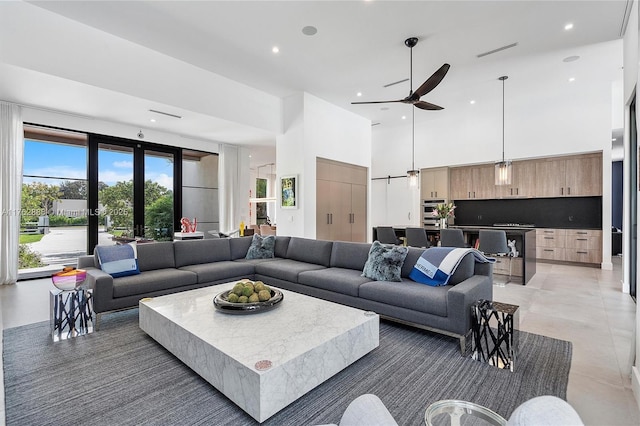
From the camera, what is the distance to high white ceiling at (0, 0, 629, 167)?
3.63m

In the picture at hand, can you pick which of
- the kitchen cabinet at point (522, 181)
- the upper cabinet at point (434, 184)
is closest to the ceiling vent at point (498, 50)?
the kitchen cabinet at point (522, 181)

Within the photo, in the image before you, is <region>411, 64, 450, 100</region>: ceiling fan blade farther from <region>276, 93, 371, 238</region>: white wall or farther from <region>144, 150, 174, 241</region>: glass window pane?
<region>144, 150, 174, 241</region>: glass window pane

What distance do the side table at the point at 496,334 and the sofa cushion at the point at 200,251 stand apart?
3.59 metres

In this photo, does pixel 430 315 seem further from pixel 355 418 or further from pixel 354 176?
pixel 354 176

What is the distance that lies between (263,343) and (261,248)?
3088 millimetres

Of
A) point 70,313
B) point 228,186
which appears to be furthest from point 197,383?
point 228,186

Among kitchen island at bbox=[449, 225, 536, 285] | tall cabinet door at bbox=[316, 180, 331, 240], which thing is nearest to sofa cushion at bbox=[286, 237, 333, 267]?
tall cabinet door at bbox=[316, 180, 331, 240]

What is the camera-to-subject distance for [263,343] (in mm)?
2043

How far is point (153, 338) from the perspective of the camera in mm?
2818

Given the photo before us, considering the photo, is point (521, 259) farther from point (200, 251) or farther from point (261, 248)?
point (200, 251)

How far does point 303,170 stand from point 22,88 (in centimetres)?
435

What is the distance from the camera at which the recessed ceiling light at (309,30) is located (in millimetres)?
4035

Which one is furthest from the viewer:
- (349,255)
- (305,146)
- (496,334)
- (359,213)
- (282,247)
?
(359,213)

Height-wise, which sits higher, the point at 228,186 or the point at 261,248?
the point at 228,186
